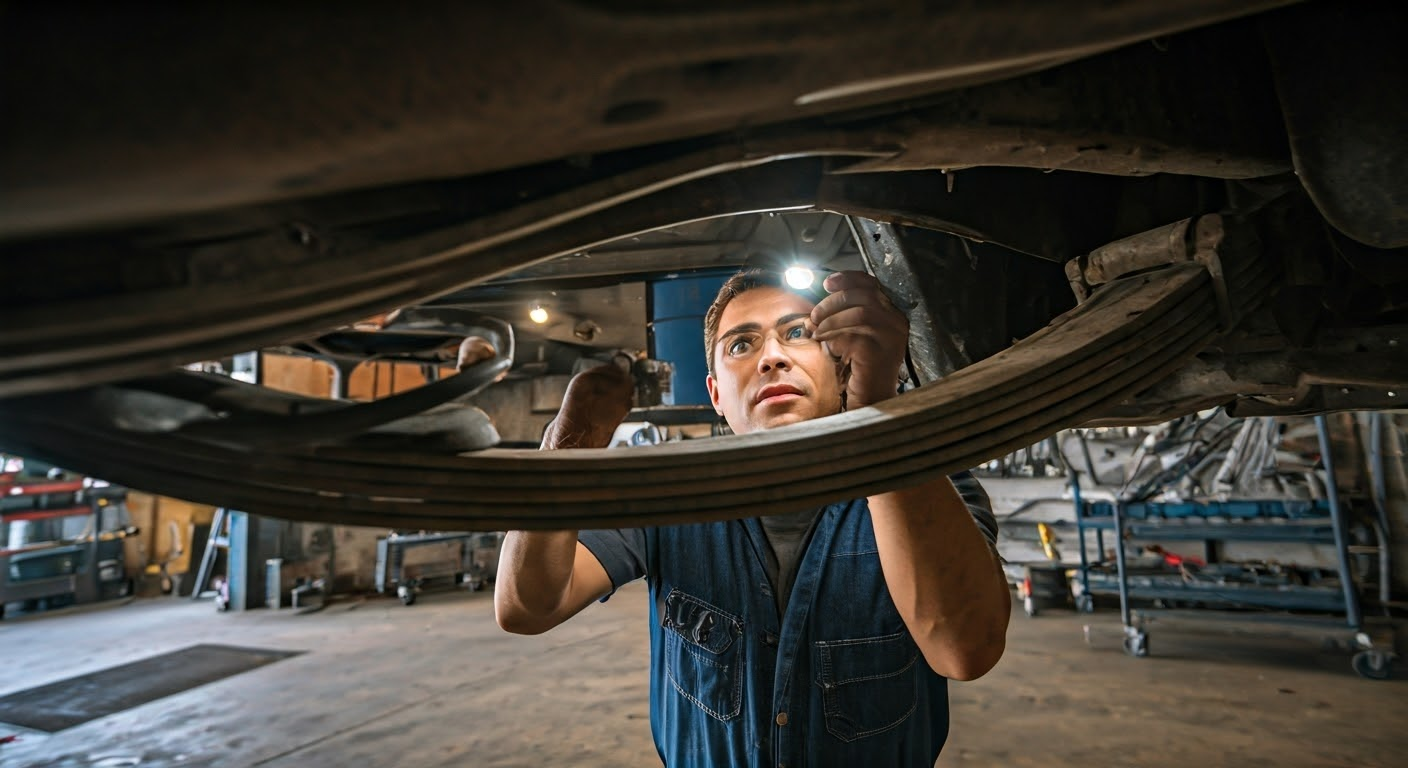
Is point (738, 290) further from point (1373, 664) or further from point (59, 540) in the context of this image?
point (59, 540)

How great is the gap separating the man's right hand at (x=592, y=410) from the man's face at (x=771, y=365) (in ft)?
1.03

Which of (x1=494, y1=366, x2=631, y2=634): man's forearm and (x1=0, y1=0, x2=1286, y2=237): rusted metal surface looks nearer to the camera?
(x1=0, y1=0, x2=1286, y2=237): rusted metal surface

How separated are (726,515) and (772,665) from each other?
0.61 meters

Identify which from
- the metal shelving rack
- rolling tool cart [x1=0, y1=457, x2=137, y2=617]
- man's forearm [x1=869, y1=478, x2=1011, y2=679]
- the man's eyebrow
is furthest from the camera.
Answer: rolling tool cart [x1=0, y1=457, x2=137, y2=617]

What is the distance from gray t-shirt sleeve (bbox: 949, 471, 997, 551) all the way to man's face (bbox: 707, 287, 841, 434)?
10.2 inches

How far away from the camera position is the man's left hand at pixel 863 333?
71cm

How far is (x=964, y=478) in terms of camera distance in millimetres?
1162

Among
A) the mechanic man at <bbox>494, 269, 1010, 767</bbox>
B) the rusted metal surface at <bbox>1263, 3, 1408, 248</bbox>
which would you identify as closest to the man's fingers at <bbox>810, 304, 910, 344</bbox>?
the mechanic man at <bbox>494, 269, 1010, 767</bbox>

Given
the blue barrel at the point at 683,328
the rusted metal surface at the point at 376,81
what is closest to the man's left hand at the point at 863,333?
the rusted metal surface at the point at 376,81

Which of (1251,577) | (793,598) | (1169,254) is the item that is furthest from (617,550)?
(1251,577)

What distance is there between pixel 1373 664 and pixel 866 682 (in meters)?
3.28

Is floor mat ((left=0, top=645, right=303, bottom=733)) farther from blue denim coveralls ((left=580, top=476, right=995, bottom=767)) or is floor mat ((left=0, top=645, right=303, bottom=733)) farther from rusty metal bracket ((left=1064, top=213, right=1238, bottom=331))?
rusty metal bracket ((left=1064, top=213, right=1238, bottom=331))

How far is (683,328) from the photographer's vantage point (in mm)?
2158

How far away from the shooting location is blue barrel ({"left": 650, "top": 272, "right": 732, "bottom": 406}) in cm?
205
